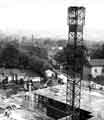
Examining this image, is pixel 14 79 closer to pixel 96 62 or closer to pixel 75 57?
pixel 96 62

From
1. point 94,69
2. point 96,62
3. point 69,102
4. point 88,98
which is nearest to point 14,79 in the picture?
point 94,69

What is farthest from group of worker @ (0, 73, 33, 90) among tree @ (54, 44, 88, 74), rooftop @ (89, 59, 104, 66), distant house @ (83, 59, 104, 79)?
tree @ (54, 44, 88, 74)

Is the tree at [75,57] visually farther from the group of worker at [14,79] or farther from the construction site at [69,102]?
the group of worker at [14,79]

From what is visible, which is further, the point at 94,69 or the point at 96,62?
the point at 96,62

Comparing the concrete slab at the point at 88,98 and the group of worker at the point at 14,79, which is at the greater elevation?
the concrete slab at the point at 88,98

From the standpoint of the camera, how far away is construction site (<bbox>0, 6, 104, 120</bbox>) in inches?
497

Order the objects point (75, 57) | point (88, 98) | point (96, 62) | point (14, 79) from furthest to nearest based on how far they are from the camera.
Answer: point (96, 62) → point (14, 79) → point (88, 98) → point (75, 57)

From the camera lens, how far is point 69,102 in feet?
48.2

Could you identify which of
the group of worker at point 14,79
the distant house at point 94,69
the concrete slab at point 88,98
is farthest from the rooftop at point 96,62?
the concrete slab at point 88,98

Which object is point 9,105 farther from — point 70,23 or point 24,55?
point 24,55

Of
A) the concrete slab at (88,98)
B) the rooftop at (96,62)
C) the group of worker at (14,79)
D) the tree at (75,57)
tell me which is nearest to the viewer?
the tree at (75,57)

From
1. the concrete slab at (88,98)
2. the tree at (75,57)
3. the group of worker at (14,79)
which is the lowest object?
the group of worker at (14,79)

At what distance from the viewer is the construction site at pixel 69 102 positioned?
497 inches

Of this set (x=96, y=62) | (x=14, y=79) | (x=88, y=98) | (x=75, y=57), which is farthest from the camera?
(x=96, y=62)
